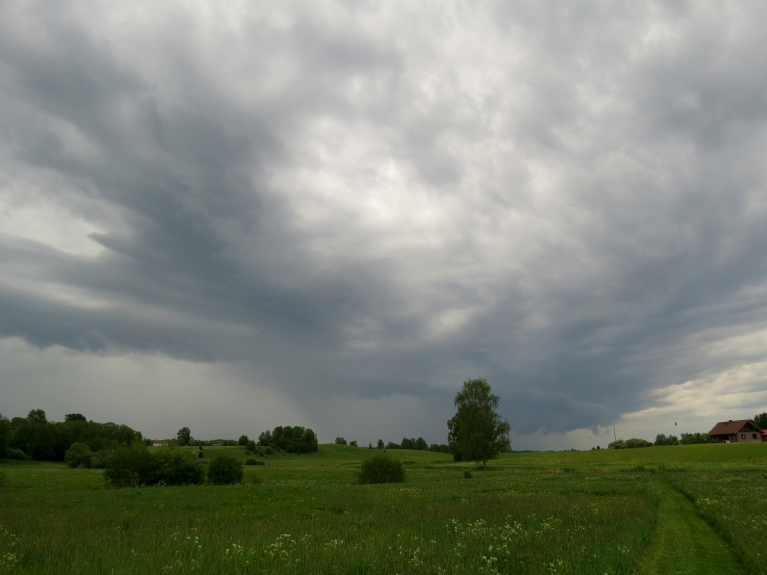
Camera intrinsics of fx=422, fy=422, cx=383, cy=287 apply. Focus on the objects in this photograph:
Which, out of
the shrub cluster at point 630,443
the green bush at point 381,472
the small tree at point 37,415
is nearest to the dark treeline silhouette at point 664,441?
the shrub cluster at point 630,443

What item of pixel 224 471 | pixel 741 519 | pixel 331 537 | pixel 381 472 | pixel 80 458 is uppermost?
pixel 331 537

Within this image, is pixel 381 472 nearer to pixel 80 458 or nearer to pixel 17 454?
pixel 80 458

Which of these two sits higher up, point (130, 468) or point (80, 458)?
point (130, 468)

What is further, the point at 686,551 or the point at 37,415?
the point at 37,415

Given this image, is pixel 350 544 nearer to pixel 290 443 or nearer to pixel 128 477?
pixel 128 477

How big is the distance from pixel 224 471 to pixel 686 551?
48.4m

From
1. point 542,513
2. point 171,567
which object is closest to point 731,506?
point 542,513

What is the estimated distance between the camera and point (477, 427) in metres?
91.6

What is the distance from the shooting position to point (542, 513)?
20.8 m

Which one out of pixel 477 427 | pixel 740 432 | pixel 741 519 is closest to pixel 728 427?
pixel 740 432

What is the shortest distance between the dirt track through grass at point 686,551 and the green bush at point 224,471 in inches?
1764

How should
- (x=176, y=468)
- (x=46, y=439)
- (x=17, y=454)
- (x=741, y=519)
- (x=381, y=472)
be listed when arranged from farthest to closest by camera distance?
(x=46, y=439)
(x=17, y=454)
(x=381, y=472)
(x=176, y=468)
(x=741, y=519)

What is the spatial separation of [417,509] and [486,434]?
240ft

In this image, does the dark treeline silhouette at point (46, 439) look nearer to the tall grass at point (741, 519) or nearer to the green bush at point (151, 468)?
the green bush at point (151, 468)
